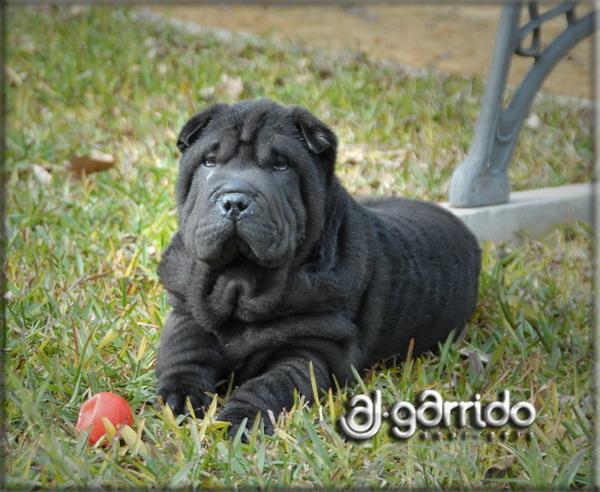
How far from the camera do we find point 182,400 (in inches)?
127

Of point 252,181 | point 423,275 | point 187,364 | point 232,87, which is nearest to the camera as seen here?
point 252,181

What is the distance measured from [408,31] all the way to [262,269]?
6633 millimetres

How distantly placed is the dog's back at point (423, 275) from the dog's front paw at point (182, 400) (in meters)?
0.76

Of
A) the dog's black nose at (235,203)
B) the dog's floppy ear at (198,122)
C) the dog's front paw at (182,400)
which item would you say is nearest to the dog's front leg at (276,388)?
the dog's front paw at (182,400)

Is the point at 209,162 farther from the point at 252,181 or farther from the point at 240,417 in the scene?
the point at 240,417

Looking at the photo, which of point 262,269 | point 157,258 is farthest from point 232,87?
point 262,269

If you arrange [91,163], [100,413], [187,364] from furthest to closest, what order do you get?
[91,163], [187,364], [100,413]

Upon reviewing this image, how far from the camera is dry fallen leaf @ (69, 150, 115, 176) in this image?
5566 mm

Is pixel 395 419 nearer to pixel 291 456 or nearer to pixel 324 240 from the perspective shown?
pixel 291 456

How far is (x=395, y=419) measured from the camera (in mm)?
3070

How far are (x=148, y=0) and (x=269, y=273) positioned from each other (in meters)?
4.57

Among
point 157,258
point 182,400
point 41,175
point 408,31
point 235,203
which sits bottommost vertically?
point 182,400

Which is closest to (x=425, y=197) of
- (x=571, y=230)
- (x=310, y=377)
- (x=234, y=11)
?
(x=571, y=230)

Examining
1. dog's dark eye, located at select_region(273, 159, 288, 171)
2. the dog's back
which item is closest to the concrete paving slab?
the dog's back
